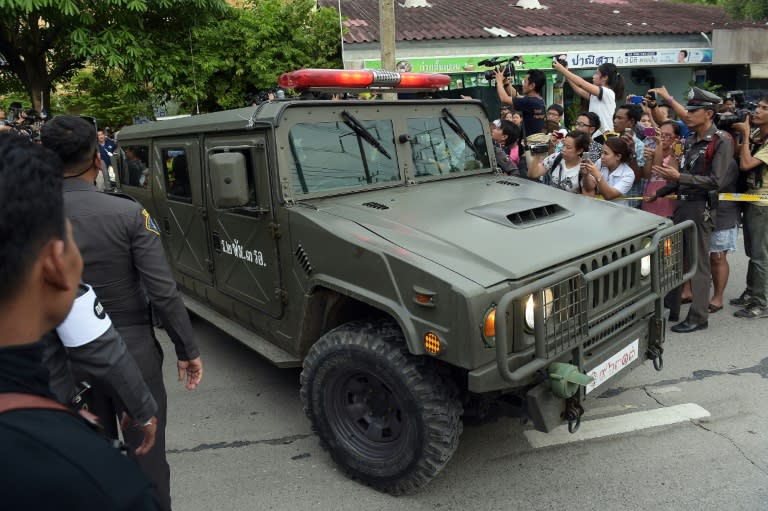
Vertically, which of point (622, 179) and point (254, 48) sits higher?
point (254, 48)

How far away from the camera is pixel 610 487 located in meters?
2.96

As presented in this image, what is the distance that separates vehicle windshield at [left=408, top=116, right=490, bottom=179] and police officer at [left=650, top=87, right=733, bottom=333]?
4.92 feet

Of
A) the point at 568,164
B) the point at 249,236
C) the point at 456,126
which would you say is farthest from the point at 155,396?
the point at 568,164

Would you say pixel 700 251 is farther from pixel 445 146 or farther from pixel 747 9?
pixel 747 9

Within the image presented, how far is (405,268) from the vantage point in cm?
267

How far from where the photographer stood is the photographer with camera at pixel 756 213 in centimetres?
499

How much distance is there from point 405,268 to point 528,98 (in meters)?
5.05

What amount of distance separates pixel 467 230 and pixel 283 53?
1155 centimetres

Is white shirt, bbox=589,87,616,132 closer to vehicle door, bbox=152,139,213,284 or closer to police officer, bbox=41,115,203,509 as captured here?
vehicle door, bbox=152,139,213,284

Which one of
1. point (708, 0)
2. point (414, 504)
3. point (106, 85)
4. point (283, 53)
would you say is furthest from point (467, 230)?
point (708, 0)

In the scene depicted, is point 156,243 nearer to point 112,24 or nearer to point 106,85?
point 112,24

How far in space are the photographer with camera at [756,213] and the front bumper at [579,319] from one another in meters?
2.23

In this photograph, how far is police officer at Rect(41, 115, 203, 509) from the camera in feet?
7.49

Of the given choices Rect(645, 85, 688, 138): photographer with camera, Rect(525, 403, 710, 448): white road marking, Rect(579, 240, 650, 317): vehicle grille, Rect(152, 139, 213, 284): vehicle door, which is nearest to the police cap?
Rect(645, 85, 688, 138): photographer with camera
